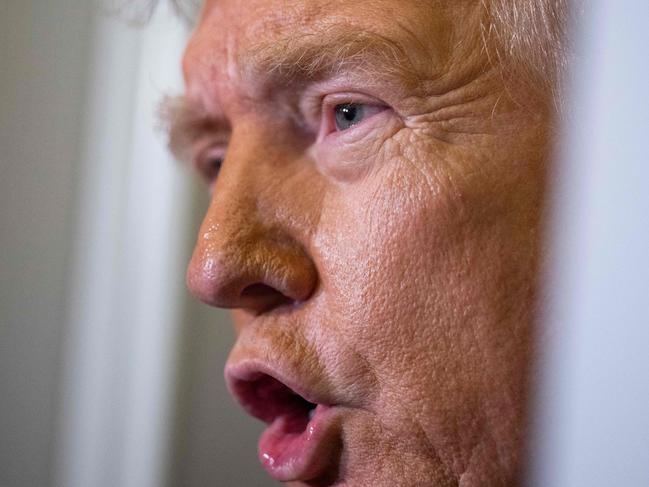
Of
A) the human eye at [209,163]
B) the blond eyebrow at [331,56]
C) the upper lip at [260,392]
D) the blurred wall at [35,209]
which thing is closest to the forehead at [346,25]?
the blond eyebrow at [331,56]

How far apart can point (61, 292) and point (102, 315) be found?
Result: 0.09 m

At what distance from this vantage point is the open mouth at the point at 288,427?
65 cm

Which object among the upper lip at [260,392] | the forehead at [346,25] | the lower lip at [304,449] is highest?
the forehead at [346,25]

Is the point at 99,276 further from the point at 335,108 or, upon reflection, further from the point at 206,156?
the point at 335,108

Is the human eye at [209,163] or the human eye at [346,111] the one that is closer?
the human eye at [346,111]

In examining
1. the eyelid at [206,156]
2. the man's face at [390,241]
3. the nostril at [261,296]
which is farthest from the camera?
the eyelid at [206,156]

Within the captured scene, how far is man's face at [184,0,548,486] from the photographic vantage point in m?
0.57

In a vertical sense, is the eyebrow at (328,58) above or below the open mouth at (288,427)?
above

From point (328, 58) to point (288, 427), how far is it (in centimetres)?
43

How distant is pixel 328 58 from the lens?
61 centimetres

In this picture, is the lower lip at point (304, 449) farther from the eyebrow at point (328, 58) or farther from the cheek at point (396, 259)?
the eyebrow at point (328, 58)

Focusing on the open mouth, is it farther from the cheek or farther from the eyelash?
the eyelash

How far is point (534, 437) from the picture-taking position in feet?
1.84

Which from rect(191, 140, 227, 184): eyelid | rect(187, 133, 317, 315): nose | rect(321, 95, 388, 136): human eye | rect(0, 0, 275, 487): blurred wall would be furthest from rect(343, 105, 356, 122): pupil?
rect(0, 0, 275, 487): blurred wall
